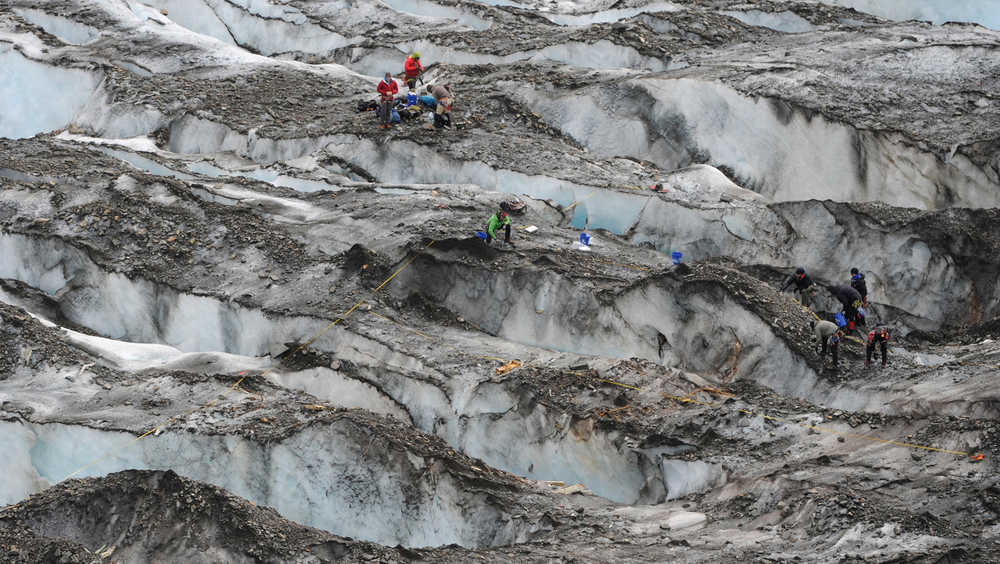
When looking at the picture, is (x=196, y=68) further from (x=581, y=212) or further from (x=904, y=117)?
(x=904, y=117)

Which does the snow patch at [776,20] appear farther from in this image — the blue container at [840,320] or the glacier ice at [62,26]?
the glacier ice at [62,26]

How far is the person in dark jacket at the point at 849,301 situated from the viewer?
1909cm

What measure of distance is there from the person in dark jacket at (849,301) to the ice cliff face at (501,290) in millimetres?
954

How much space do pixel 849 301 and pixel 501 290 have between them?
616 centimetres

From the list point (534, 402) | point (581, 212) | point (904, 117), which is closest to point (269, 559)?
point (534, 402)

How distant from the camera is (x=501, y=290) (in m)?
19.1

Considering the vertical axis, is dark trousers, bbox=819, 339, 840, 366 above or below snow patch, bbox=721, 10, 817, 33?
below

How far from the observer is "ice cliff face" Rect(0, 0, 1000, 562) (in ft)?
43.0

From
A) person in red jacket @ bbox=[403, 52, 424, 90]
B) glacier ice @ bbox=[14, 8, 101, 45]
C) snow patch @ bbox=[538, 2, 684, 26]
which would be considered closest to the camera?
person in red jacket @ bbox=[403, 52, 424, 90]

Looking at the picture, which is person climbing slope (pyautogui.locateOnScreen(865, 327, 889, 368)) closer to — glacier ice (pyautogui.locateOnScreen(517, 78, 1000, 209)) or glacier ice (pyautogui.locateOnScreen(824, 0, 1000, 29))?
glacier ice (pyautogui.locateOnScreen(517, 78, 1000, 209))

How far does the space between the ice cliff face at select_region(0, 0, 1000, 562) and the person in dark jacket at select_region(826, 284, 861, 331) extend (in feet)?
3.13

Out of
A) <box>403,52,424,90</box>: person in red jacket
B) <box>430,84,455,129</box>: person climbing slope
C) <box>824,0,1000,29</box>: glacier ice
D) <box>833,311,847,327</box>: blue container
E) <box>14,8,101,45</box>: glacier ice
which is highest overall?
<box>824,0,1000,29</box>: glacier ice

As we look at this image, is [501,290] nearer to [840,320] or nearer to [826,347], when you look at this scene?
[826,347]

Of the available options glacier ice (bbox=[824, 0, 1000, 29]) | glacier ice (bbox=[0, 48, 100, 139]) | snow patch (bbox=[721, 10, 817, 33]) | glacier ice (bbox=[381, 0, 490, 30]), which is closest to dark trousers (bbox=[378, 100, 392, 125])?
glacier ice (bbox=[0, 48, 100, 139])
